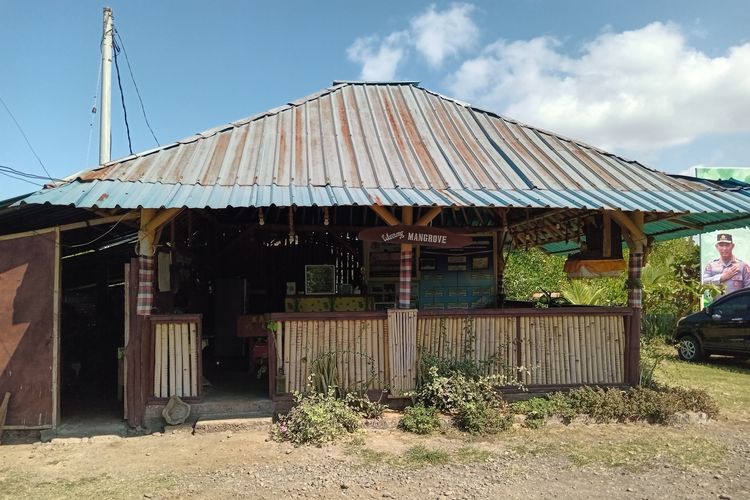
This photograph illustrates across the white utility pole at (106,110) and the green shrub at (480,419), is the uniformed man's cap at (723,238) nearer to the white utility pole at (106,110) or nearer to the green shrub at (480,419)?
the green shrub at (480,419)

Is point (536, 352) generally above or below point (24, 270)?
below

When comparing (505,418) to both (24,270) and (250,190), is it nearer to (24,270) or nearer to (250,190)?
(250,190)

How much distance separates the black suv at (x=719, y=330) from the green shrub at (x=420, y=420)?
8.36 m

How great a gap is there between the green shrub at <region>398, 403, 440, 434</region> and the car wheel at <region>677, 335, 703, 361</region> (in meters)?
8.60

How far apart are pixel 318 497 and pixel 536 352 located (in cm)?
397

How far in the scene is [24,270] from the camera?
6711 millimetres

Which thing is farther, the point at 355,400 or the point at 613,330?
the point at 613,330

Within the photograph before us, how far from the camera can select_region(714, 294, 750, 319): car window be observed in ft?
38.8

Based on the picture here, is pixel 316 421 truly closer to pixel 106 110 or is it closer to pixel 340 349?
pixel 340 349

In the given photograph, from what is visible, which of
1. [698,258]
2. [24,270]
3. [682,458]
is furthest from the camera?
[698,258]

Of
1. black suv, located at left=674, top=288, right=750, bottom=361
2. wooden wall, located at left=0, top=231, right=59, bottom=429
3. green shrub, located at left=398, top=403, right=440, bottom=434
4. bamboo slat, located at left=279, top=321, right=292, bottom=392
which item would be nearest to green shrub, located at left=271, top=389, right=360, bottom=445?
bamboo slat, located at left=279, top=321, right=292, bottom=392

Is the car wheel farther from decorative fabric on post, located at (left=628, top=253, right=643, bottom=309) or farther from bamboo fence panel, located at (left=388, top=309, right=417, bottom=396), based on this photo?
bamboo fence panel, located at (left=388, top=309, right=417, bottom=396)

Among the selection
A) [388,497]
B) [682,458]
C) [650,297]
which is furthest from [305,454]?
[650,297]

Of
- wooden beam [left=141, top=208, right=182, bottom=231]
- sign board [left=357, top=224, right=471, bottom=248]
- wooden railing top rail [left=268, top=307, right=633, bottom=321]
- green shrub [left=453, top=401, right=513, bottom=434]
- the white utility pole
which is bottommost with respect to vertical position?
green shrub [left=453, top=401, right=513, bottom=434]
